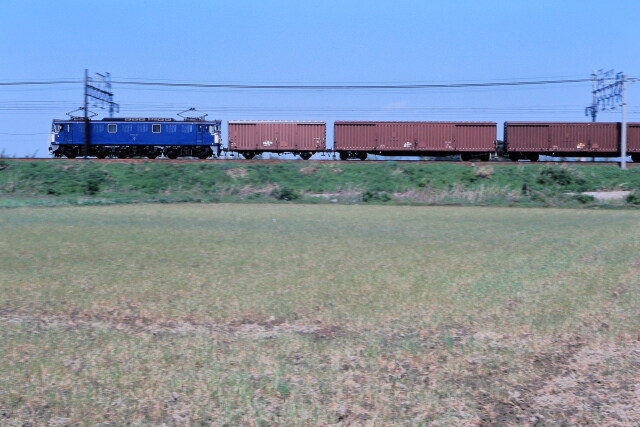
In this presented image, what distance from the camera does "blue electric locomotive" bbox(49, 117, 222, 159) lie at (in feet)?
163

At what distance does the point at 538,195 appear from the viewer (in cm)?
→ 3447

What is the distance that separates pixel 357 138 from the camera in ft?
162

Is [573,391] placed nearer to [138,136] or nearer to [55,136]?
[138,136]

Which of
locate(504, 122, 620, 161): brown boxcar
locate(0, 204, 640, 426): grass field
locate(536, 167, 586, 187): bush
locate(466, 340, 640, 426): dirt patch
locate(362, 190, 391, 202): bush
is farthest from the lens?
locate(504, 122, 620, 161): brown boxcar

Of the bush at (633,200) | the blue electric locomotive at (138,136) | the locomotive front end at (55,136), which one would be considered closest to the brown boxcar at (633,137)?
the bush at (633,200)

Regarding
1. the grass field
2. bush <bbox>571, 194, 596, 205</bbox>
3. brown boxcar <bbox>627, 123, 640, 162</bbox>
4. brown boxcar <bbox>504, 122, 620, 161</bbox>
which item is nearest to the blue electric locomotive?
brown boxcar <bbox>504, 122, 620, 161</bbox>

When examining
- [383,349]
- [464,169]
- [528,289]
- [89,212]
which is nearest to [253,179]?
[464,169]

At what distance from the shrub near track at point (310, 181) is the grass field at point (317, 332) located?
66.7 feet

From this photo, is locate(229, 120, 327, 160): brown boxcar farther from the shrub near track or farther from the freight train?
the shrub near track

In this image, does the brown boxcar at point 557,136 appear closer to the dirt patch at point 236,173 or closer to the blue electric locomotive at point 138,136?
the dirt patch at point 236,173

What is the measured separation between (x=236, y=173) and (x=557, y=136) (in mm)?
24113

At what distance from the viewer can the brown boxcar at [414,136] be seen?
162 feet

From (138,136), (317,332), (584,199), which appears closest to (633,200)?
(584,199)

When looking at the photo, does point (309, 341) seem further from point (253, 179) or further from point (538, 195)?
point (253, 179)
